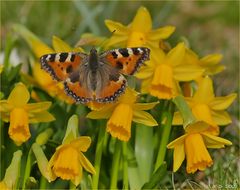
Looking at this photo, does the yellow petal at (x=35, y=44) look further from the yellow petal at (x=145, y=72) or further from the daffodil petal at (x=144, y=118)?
the daffodil petal at (x=144, y=118)

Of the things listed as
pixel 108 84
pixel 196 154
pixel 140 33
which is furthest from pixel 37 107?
pixel 196 154

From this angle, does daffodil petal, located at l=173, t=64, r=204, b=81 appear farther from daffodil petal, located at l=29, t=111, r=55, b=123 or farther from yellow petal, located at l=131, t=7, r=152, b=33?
daffodil petal, located at l=29, t=111, r=55, b=123

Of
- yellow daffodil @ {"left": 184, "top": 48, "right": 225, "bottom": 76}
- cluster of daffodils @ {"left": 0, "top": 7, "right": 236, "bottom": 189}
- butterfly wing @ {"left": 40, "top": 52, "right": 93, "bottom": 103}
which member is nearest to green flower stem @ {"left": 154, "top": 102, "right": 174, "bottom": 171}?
cluster of daffodils @ {"left": 0, "top": 7, "right": 236, "bottom": 189}

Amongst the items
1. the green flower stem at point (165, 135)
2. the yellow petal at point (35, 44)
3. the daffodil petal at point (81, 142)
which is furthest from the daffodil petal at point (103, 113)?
the yellow petal at point (35, 44)

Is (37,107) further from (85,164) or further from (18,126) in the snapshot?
(85,164)

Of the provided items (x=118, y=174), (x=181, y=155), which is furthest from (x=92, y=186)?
(x=181, y=155)

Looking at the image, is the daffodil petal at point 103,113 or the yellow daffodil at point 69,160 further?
the daffodil petal at point 103,113
